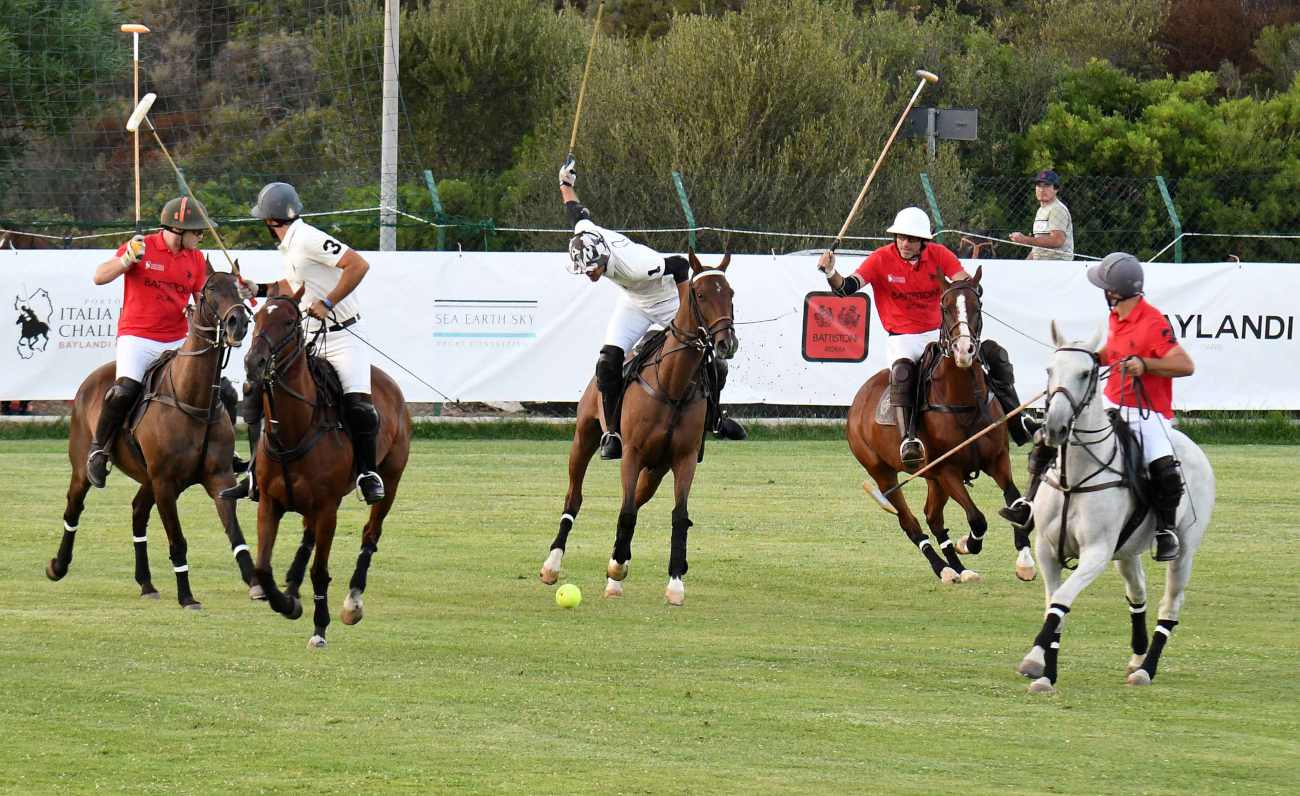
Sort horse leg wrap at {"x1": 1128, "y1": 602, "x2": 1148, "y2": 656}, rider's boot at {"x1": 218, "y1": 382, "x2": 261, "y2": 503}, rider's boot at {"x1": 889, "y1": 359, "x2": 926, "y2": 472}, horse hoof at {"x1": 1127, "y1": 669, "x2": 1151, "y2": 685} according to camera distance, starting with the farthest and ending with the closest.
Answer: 1. rider's boot at {"x1": 889, "y1": 359, "x2": 926, "y2": 472}
2. rider's boot at {"x1": 218, "y1": 382, "x2": 261, "y2": 503}
3. horse leg wrap at {"x1": 1128, "y1": 602, "x2": 1148, "y2": 656}
4. horse hoof at {"x1": 1127, "y1": 669, "x2": 1151, "y2": 685}

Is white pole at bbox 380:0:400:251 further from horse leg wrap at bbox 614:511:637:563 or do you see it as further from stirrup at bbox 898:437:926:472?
horse leg wrap at bbox 614:511:637:563

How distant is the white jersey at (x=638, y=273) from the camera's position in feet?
41.8

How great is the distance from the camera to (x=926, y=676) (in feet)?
31.6

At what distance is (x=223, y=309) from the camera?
36.2 ft

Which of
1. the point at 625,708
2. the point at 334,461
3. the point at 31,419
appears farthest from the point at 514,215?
the point at 625,708

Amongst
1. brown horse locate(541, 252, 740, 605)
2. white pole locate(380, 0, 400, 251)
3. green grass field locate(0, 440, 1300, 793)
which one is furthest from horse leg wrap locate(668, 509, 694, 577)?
white pole locate(380, 0, 400, 251)

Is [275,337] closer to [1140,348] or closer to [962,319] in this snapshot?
[1140,348]

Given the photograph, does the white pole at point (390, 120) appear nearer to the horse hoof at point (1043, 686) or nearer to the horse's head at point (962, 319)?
the horse's head at point (962, 319)

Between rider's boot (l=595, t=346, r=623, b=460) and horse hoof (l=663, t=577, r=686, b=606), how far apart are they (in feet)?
3.73

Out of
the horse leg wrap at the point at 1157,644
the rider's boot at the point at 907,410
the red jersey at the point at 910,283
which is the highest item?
the red jersey at the point at 910,283

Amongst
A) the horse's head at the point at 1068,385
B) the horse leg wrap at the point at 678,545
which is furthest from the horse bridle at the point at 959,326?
the horse's head at the point at 1068,385

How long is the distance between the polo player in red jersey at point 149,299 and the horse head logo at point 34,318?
9.58 m

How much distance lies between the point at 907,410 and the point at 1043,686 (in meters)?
4.38

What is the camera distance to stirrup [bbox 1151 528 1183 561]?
968cm
